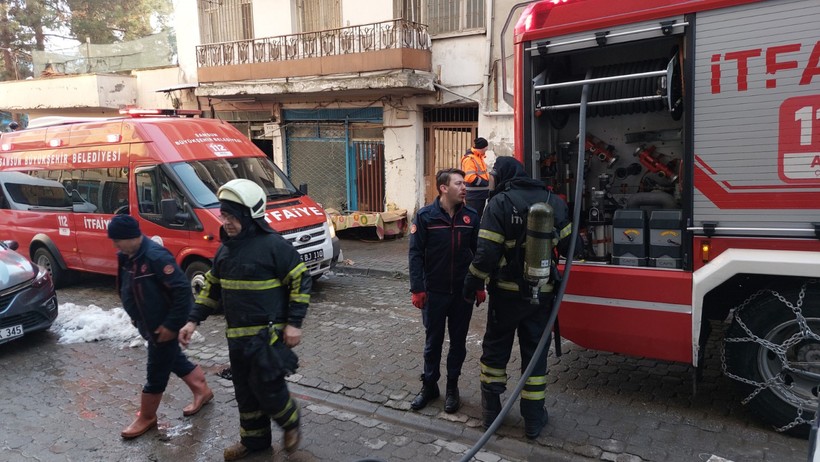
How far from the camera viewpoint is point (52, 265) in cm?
916

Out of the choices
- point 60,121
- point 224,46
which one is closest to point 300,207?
point 60,121

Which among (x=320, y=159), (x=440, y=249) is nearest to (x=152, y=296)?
(x=440, y=249)

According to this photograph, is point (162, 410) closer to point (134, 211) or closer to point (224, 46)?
point (134, 211)

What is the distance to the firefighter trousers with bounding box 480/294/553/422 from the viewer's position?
3938mm

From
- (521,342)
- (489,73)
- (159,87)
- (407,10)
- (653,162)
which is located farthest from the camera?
(159,87)

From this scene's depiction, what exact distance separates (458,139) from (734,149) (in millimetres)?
8233

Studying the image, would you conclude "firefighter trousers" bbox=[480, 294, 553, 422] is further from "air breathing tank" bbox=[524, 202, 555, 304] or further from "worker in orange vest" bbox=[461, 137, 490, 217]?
"worker in orange vest" bbox=[461, 137, 490, 217]

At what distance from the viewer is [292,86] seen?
41.3 ft

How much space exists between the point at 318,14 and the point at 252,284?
11.1 m

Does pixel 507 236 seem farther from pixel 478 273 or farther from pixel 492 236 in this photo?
pixel 478 273

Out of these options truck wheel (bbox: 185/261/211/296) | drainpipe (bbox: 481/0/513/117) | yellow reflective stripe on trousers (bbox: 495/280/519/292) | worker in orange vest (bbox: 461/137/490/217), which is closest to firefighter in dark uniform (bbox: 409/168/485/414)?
yellow reflective stripe on trousers (bbox: 495/280/519/292)

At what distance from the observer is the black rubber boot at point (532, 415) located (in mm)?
3975

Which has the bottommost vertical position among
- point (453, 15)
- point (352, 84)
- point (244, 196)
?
point (244, 196)

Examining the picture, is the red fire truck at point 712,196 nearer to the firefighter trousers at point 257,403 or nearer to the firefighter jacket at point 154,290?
the firefighter trousers at point 257,403
